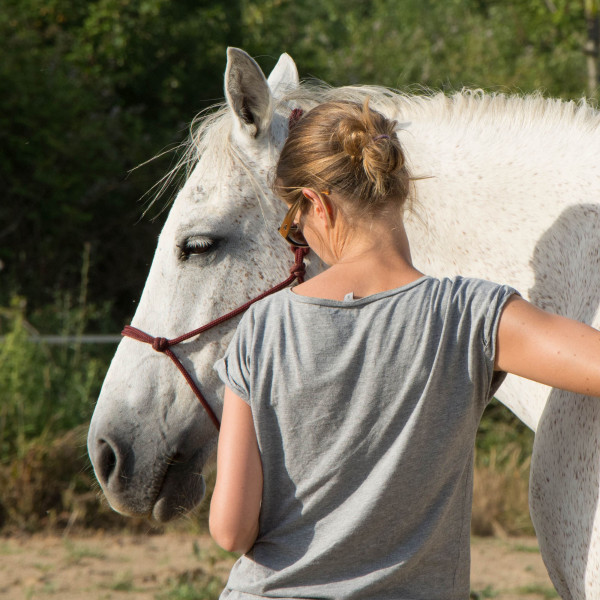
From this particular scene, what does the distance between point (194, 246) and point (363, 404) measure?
0.80 meters

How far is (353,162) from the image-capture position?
129cm

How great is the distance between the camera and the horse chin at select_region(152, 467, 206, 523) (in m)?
1.88

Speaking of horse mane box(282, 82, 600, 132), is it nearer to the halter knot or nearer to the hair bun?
the hair bun

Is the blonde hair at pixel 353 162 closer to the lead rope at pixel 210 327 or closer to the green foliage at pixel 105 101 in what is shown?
the lead rope at pixel 210 327

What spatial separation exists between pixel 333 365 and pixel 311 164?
0.37 meters

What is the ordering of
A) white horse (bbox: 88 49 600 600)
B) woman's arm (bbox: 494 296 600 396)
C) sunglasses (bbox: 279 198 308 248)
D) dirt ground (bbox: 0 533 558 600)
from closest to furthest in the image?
1. woman's arm (bbox: 494 296 600 396)
2. sunglasses (bbox: 279 198 308 248)
3. white horse (bbox: 88 49 600 600)
4. dirt ground (bbox: 0 533 558 600)

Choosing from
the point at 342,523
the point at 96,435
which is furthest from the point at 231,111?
the point at 342,523

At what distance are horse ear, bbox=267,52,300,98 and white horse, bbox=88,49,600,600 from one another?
16 centimetres

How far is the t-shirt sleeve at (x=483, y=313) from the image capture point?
1180 mm

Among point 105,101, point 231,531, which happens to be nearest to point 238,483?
point 231,531

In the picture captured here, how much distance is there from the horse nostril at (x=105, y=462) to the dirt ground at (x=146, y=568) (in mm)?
2232

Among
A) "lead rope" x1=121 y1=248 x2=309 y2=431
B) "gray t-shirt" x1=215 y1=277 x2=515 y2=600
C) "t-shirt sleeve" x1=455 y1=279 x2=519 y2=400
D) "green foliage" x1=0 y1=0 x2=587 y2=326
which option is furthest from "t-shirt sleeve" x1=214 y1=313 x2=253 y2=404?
"green foliage" x1=0 y1=0 x2=587 y2=326

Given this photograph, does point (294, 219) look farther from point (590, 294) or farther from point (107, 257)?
point (107, 257)

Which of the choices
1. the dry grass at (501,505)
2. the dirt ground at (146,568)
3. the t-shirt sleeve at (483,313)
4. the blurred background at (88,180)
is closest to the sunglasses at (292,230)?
the t-shirt sleeve at (483,313)
